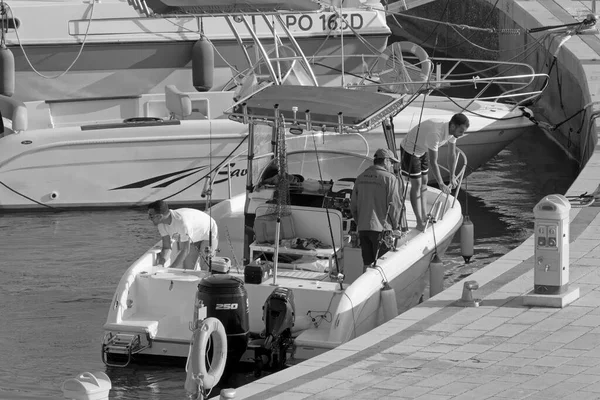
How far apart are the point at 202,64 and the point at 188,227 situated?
6834 millimetres

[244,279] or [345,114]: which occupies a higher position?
[345,114]

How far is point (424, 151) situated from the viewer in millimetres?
12617

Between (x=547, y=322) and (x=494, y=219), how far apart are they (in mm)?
6657

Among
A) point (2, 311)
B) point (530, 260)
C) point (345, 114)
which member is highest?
point (345, 114)

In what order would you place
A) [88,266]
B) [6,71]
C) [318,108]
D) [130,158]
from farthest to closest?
[6,71]
[130,158]
[88,266]
[318,108]

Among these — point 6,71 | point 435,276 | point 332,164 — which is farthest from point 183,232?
point 6,71

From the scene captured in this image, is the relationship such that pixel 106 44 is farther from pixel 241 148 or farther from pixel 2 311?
pixel 2 311

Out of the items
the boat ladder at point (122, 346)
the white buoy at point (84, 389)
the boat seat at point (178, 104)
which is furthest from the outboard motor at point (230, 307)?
the boat seat at point (178, 104)

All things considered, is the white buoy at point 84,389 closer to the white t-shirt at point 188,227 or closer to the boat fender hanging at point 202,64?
the white t-shirt at point 188,227

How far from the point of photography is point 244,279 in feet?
33.9

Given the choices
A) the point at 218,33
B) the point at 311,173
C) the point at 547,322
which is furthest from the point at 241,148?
the point at 547,322

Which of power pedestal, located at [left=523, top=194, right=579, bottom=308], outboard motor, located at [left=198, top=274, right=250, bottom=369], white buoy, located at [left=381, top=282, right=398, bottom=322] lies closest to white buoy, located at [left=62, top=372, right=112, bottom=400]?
outboard motor, located at [left=198, top=274, right=250, bottom=369]

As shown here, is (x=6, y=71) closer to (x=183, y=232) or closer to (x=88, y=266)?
(x=88, y=266)

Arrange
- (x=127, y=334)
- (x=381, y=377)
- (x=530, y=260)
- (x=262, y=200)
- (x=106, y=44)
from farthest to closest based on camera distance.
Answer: (x=106, y=44)
(x=262, y=200)
(x=530, y=260)
(x=127, y=334)
(x=381, y=377)
